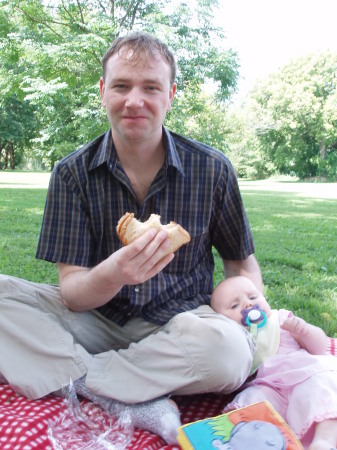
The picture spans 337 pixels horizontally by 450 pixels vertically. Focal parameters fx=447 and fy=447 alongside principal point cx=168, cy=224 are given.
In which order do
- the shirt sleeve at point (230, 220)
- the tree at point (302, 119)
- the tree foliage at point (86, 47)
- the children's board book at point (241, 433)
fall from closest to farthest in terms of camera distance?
the children's board book at point (241, 433)
the shirt sleeve at point (230, 220)
the tree foliage at point (86, 47)
the tree at point (302, 119)

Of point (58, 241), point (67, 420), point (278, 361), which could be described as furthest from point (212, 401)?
point (58, 241)

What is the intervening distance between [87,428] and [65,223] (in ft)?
3.22

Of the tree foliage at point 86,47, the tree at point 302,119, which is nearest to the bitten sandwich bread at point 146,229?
the tree foliage at point 86,47

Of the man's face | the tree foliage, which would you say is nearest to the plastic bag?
the man's face

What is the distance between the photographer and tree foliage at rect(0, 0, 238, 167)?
11.9 m

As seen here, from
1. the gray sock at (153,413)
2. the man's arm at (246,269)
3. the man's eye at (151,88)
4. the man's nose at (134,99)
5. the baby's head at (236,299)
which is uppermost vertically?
the man's eye at (151,88)

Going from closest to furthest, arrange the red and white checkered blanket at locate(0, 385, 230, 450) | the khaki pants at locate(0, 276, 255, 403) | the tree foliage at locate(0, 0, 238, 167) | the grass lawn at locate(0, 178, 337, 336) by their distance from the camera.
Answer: the red and white checkered blanket at locate(0, 385, 230, 450) < the khaki pants at locate(0, 276, 255, 403) < the grass lawn at locate(0, 178, 337, 336) < the tree foliage at locate(0, 0, 238, 167)

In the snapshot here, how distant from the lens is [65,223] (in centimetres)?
231

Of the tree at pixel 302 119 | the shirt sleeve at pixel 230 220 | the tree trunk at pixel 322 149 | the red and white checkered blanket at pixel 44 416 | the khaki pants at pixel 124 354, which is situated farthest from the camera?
the tree trunk at pixel 322 149

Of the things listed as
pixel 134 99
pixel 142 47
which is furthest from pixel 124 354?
pixel 142 47

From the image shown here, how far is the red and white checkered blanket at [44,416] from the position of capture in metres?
1.71

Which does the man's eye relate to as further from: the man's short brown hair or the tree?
the tree

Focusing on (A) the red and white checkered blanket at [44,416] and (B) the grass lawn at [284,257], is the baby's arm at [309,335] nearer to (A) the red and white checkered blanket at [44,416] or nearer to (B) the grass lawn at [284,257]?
(A) the red and white checkered blanket at [44,416]

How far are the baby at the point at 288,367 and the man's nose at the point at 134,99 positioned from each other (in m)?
1.03
